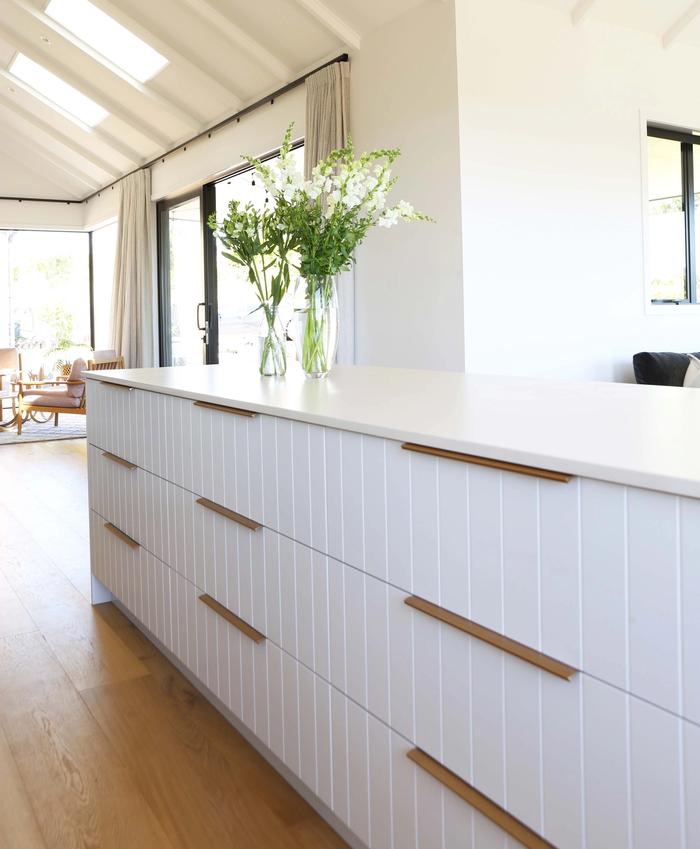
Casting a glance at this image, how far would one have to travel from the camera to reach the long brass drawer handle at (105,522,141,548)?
263 cm

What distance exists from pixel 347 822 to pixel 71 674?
126cm

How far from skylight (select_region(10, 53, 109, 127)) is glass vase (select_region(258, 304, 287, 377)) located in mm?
6292

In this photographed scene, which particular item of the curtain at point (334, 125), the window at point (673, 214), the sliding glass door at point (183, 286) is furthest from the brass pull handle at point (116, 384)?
the sliding glass door at point (183, 286)

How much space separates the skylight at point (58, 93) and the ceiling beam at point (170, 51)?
7.07 ft

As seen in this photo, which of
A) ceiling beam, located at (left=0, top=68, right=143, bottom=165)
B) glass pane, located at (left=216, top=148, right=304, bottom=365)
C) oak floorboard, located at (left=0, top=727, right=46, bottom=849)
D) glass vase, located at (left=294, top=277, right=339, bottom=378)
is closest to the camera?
oak floorboard, located at (left=0, top=727, right=46, bottom=849)

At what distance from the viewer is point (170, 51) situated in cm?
586

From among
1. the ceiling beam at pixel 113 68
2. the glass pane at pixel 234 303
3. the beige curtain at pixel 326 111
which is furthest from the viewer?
the glass pane at pixel 234 303

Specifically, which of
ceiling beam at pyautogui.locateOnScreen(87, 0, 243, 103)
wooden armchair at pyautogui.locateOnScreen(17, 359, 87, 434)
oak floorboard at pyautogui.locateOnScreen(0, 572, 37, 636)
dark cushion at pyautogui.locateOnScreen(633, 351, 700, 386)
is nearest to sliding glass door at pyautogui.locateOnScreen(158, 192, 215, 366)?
wooden armchair at pyautogui.locateOnScreen(17, 359, 87, 434)

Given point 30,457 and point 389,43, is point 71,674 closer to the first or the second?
point 389,43

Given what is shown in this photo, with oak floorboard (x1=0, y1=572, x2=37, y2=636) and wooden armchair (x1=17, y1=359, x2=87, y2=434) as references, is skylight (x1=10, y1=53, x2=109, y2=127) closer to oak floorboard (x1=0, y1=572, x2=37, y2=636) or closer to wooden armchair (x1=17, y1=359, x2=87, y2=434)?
wooden armchair (x1=17, y1=359, x2=87, y2=434)

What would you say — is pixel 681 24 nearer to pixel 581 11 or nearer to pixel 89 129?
pixel 581 11

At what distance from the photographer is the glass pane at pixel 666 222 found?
209 inches

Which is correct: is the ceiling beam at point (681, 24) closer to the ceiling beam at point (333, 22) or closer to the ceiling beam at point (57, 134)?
the ceiling beam at point (333, 22)

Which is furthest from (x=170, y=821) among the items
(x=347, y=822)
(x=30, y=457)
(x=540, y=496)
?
(x=30, y=457)
